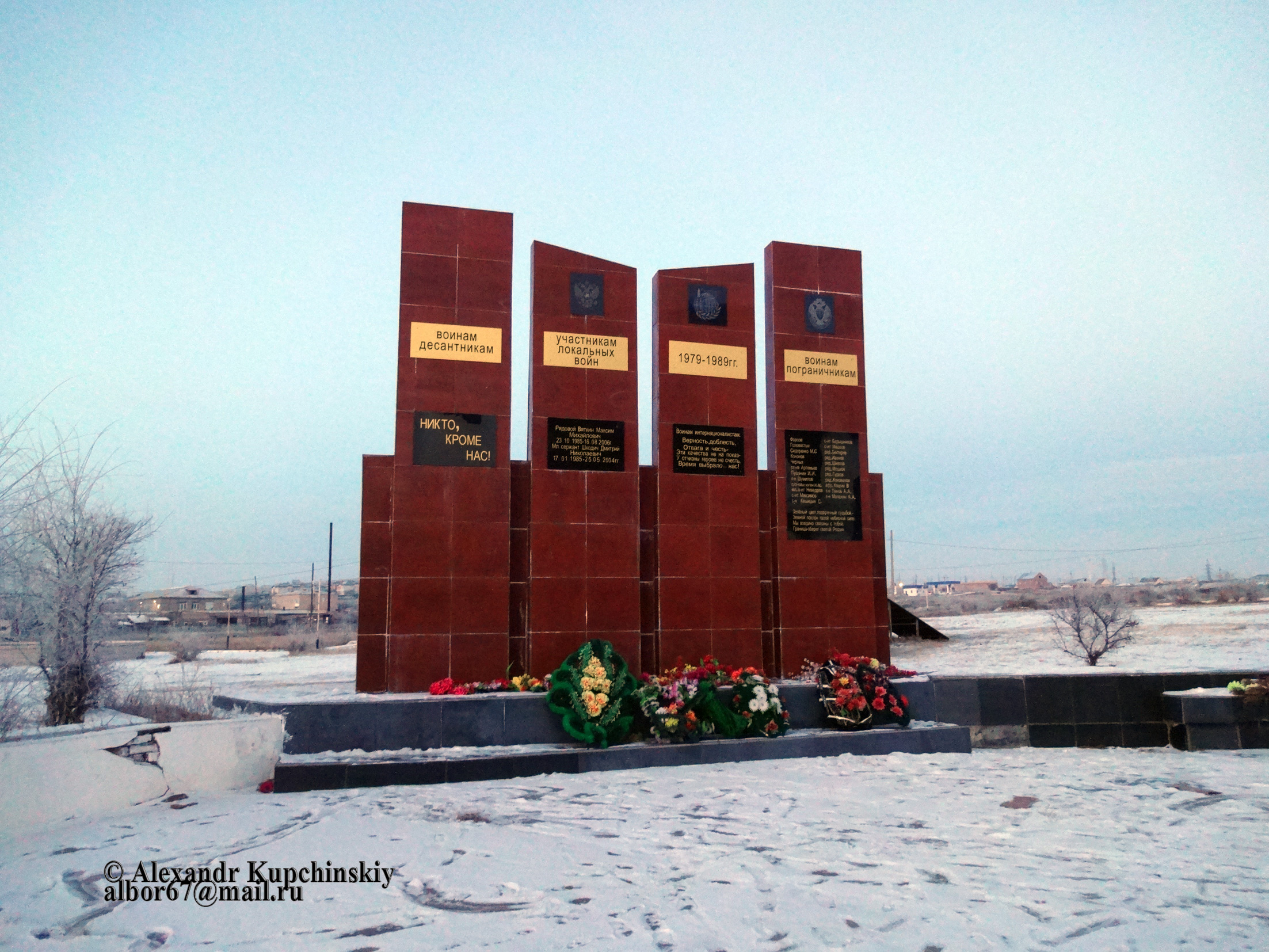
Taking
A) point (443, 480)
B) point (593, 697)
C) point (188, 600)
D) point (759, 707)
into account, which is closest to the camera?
point (593, 697)

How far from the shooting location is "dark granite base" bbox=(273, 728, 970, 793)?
20.0 feet

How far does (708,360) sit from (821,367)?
1390 mm

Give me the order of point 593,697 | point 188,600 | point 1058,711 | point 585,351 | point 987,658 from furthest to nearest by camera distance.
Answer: point 188,600 → point 987,658 → point 585,351 → point 1058,711 → point 593,697

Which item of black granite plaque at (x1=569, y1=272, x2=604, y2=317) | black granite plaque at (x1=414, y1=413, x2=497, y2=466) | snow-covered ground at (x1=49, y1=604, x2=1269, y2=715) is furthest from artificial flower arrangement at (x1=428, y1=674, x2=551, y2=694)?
black granite plaque at (x1=569, y1=272, x2=604, y2=317)

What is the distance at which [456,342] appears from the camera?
8.30 m

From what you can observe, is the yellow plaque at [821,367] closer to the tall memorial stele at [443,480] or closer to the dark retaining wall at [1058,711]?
the tall memorial stele at [443,480]

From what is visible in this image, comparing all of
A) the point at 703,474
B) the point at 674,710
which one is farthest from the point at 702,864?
the point at 703,474

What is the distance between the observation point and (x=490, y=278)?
8.49 metres

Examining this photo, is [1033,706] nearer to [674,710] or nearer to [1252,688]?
[1252,688]

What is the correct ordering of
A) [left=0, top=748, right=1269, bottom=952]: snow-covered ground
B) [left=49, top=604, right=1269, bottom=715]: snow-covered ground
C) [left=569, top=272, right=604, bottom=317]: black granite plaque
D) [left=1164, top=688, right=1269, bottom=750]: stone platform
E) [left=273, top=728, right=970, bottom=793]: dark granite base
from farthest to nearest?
[left=49, top=604, right=1269, bottom=715]: snow-covered ground
[left=569, top=272, right=604, bottom=317]: black granite plaque
[left=1164, top=688, right=1269, bottom=750]: stone platform
[left=273, top=728, right=970, bottom=793]: dark granite base
[left=0, top=748, right=1269, bottom=952]: snow-covered ground

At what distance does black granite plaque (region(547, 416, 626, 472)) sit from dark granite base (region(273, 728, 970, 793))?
292 centimetres

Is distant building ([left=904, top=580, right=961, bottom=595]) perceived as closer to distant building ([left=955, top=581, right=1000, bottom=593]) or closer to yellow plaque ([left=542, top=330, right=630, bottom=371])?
distant building ([left=955, top=581, right=1000, bottom=593])

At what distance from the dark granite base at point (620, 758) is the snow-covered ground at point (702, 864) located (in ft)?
0.58

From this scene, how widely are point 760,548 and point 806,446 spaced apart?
1303mm
